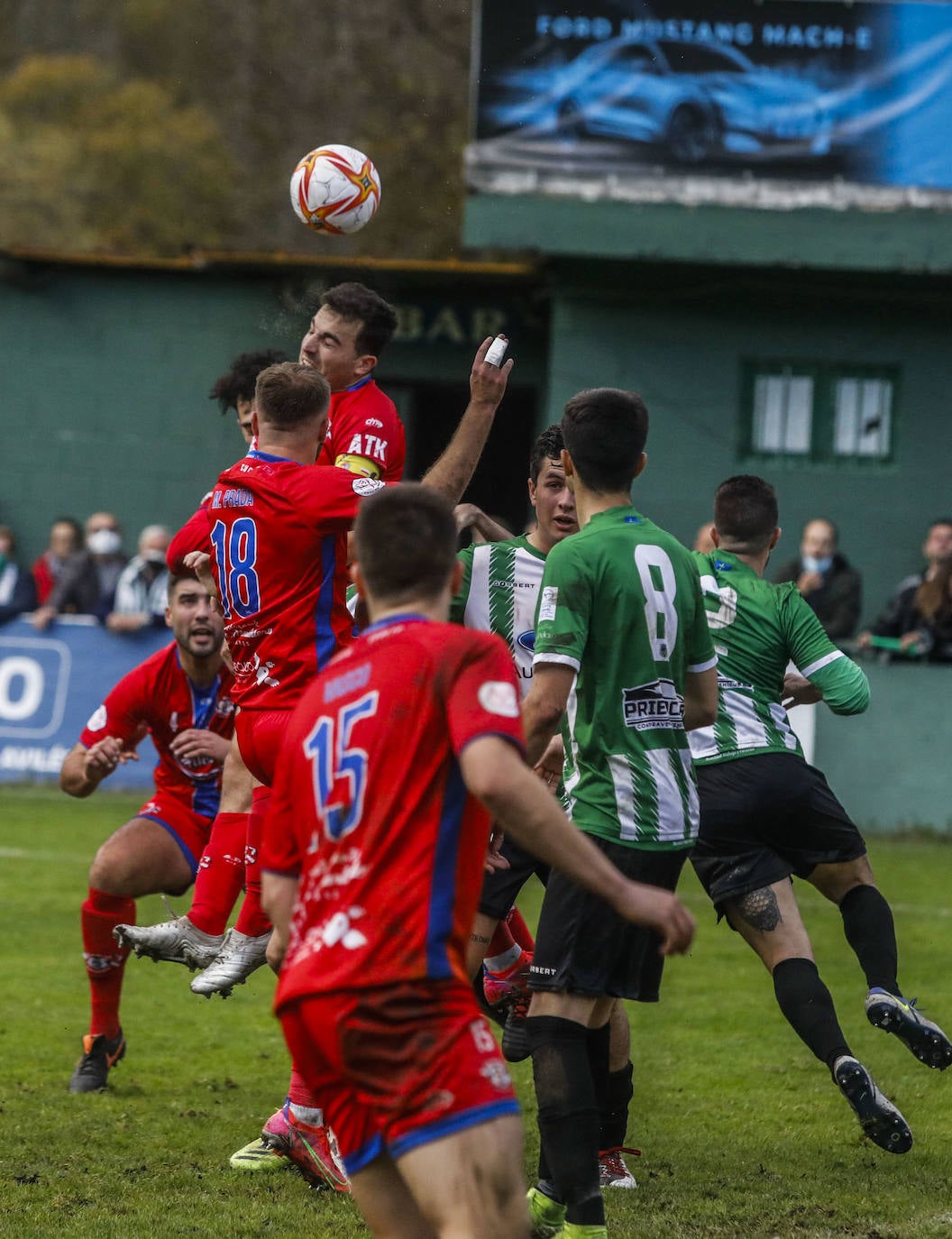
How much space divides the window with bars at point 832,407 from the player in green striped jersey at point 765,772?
10.9 meters

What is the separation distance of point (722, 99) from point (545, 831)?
530 inches

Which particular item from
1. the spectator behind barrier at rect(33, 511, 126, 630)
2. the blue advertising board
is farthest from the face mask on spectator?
the blue advertising board

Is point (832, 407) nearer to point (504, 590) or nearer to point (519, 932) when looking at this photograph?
point (519, 932)

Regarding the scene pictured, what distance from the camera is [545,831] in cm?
326

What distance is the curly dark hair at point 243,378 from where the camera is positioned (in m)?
6.75

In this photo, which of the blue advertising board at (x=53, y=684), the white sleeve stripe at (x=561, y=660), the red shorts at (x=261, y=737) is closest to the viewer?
the white sleeve stripe at (x=561, y=660)

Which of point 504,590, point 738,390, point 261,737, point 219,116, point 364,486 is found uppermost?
point 219,116

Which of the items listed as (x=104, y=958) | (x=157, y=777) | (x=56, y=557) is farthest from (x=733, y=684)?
(x=56, y=557)

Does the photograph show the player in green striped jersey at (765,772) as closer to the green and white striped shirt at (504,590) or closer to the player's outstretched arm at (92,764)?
the green and white striped shirt at (504,590)

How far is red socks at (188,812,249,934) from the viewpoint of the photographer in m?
5.92

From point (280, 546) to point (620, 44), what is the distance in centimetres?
1148

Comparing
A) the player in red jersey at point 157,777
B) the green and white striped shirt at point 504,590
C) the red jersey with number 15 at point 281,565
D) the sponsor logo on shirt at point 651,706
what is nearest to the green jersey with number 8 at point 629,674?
the sponsor logo on shirt at point 651,706

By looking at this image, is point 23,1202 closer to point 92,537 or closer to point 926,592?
point 926,592

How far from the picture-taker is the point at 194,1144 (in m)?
5.98
